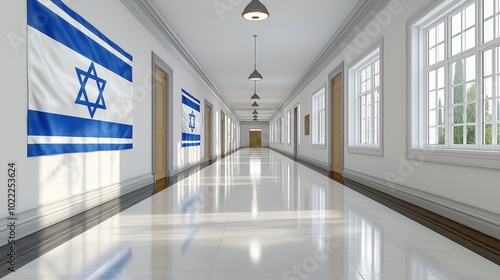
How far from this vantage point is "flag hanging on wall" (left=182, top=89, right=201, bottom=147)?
9859mm

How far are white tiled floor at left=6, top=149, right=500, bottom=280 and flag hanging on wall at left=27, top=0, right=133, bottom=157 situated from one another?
1.07 m

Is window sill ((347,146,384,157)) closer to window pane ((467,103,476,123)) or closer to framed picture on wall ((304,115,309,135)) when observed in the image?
window pane ((467,103,476,123))

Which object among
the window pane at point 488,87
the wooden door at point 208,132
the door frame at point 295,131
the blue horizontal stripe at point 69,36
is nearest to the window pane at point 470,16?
the window pane at point 488,87

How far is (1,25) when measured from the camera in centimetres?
282

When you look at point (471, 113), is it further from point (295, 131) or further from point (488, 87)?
point (295, 131)

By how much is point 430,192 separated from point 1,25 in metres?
4.80

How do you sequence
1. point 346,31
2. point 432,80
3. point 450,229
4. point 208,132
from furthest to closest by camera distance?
point 208,132 → point 346,31 → point 432,80 → point 450,229

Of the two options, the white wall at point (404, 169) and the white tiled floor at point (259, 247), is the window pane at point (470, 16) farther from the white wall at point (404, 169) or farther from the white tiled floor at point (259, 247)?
the white tiled floor at point (259, 247)

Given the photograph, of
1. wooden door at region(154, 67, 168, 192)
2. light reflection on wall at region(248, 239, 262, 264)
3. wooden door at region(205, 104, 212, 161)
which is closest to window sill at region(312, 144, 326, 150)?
wooden door at region(205, 104, 212, 161)

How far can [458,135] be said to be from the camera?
4.20 metres

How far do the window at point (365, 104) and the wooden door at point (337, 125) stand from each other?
89 centimetres

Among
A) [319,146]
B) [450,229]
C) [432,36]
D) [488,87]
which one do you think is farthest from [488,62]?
[319,146]

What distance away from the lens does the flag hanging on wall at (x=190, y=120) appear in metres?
9.86

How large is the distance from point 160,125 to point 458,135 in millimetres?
6018
